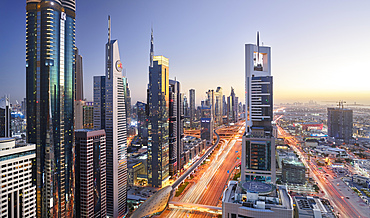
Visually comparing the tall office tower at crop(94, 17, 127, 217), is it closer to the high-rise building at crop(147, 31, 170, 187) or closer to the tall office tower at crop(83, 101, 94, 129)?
the high-rise building at crop(147, 31, 170, 187)

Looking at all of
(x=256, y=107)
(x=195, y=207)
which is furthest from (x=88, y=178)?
(x=256, y=107)

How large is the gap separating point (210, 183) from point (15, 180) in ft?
72.2

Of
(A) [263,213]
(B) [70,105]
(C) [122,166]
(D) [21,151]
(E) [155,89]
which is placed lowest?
(C) [122,166]

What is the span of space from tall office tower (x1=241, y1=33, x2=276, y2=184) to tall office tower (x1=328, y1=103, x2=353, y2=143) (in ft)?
116

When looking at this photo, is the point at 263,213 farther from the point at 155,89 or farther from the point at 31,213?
the point at 155,89

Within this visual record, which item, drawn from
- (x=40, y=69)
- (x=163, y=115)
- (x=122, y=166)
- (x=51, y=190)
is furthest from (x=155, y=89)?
(x=51, y=190)

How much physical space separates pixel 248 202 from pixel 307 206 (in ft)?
35.3

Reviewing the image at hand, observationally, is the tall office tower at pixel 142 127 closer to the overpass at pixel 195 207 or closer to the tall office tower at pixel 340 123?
the overpass at pixel 195 207

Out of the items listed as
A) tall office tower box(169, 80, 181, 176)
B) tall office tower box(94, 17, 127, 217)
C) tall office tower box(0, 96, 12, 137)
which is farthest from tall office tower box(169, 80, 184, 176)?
tall office tower box(0, 96, 12, 137)

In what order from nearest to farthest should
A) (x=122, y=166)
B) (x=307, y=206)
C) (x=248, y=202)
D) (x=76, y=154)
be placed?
1. (x=248, y=202)
2. (x=307, y=206)
3. (x=76, y=154)
4. (x=122, y=166)

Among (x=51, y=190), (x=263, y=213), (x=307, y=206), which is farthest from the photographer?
(x=307, y=206)

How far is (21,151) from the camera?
14234 millimetres

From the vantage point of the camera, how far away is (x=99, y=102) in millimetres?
25078

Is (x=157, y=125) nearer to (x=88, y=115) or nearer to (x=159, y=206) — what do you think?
(x=159, y=206)
